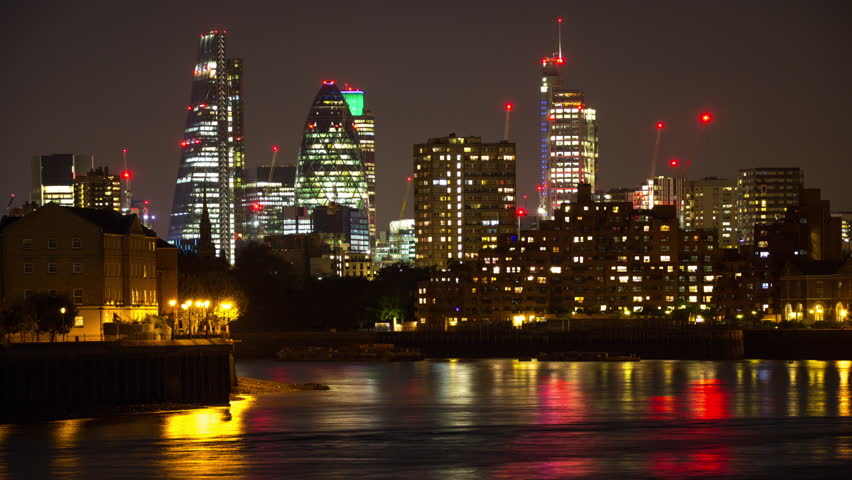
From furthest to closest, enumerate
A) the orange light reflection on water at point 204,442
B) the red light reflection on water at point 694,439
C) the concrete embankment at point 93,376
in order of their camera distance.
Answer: the concrete embankment at point 93,376 < the red light reflection on water at point 694,439 < the orange light reflection on water at point 204,442

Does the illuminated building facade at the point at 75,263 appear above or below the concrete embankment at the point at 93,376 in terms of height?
above

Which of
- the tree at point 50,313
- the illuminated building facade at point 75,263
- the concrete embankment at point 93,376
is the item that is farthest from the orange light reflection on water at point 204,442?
the illuminated building facade at point 75,263

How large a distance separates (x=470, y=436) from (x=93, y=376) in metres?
21.5

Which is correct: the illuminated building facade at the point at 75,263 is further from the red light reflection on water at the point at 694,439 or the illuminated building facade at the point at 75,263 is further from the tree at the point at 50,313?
the red light reflection on water at the point at 694,439

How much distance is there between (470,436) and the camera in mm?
79625

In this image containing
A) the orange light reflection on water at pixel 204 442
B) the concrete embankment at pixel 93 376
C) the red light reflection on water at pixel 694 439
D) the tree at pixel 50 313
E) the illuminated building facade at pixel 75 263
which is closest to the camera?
the orange light reflection on water at pixel 204 442

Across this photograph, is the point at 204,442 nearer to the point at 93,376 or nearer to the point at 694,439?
the point at 93,376

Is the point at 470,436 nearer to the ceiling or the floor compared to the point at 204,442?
nearer to the floor

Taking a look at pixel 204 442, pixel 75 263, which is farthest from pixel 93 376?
pixel 75 263

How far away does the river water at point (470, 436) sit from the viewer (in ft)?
210

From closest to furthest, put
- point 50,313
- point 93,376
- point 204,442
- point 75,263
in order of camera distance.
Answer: point 204,442, point 93,376, point 50,313, point 75,263

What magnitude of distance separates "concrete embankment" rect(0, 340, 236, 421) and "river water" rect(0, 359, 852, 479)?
1589 mm

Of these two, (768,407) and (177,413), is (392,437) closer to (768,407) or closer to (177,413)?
(177,413)

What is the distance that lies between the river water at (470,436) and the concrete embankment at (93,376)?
1.59 m
